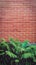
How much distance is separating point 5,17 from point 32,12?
112 cm

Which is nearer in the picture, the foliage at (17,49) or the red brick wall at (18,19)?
the foliage at (17,49)

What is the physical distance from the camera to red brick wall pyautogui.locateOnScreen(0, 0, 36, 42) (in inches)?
426

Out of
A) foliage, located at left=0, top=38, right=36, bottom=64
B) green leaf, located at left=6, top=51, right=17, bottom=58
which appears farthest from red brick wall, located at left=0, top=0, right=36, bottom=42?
green leaf, located at left=6, top=51, right=17, bottom=58

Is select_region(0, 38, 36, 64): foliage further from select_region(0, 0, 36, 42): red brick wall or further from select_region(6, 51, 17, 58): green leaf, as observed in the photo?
select_region(0, 0, 36, 42): red brick wall

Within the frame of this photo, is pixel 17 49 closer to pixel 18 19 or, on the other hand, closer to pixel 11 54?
pixel 11 54

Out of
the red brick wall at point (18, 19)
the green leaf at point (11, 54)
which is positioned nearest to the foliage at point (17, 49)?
the green leaf at point (11, 54)

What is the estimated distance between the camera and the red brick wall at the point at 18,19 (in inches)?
426

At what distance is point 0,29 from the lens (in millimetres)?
10859

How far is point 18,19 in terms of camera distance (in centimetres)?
1085

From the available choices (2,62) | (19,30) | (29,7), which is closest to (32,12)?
(29,7)

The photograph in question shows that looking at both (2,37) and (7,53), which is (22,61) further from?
(2,37)

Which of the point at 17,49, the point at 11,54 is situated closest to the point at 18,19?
the point at 17,49

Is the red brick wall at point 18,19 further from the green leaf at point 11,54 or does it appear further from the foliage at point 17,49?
the green leaf at point 11,54

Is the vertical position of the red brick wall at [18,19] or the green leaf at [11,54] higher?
the red brick wall at [18,19]
